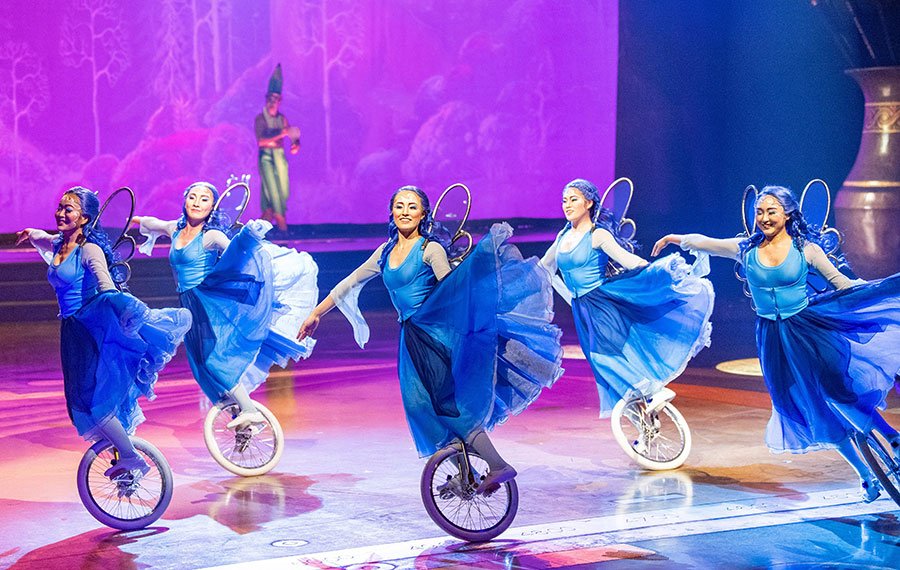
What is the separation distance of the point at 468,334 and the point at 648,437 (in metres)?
2.07

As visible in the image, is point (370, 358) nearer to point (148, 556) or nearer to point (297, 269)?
point (297, 269)

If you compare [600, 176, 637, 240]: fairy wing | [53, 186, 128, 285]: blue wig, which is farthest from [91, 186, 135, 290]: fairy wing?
[600, 176, 637, 240]: fairy wing

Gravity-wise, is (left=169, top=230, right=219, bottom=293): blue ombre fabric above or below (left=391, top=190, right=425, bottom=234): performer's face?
below

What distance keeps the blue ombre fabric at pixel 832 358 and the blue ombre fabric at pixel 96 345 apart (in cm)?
312

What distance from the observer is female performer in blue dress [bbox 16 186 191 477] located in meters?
5.13

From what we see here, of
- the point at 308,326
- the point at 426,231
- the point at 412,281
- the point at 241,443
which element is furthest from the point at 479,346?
the point at 241,443

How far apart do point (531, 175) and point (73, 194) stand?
11.8m

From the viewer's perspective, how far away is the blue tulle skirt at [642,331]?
21.1 ft

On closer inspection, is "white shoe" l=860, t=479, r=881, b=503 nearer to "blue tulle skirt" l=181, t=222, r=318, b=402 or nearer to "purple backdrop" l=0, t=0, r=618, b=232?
"blue tulle skirt" l=181, t=222, r=318, b=402

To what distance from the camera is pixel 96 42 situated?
14.2 metres

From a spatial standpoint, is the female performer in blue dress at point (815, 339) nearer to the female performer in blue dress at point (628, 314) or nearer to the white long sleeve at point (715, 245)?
the white long sleeve at point (715, 245)

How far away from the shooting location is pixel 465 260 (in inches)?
195

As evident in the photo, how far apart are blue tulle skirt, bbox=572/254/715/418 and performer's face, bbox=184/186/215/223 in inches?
92.2

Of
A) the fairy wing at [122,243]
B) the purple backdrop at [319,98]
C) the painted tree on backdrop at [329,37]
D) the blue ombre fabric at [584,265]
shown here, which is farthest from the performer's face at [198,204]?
the painted tree on backdrop at [329,37]
